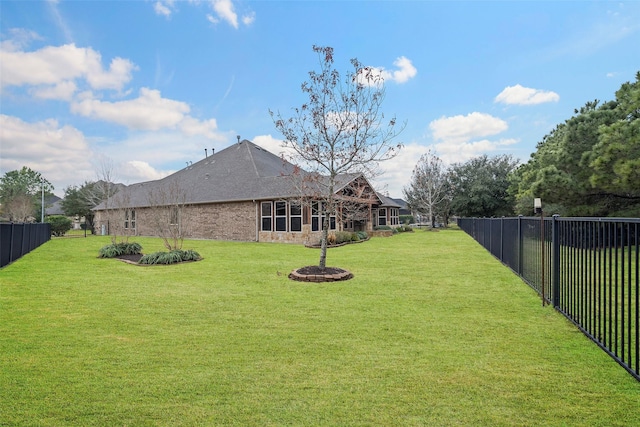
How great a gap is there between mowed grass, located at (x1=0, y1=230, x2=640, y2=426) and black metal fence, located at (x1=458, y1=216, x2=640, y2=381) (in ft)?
0.74

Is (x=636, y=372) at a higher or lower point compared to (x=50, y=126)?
lower

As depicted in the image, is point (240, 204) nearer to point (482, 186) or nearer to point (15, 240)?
point (15, 240)

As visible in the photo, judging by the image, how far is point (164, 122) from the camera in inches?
757

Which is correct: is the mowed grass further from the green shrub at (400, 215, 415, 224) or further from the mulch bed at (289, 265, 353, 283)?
the green shrub at (400, 215, 415, 224)

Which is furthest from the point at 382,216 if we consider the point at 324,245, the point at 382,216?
the point at 324,245

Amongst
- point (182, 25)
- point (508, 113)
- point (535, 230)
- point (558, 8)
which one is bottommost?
point (535, 230)

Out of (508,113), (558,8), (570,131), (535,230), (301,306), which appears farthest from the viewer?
(508,113)

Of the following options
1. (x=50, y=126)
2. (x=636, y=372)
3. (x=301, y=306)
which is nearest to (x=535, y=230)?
(x=636, y=372)

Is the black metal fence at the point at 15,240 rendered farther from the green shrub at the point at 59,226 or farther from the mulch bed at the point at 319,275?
the green shrub at the point at 59,226

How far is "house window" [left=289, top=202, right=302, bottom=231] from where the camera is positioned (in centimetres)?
1905

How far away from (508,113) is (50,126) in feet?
75.3

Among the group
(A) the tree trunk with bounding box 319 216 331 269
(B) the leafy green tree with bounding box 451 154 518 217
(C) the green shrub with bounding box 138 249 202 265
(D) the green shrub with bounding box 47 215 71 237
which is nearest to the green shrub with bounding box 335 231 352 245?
(C) the green shrub with bounding box 138 249 202 265

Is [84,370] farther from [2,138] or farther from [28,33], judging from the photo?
[2,138]

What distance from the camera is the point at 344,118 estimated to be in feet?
29.8
